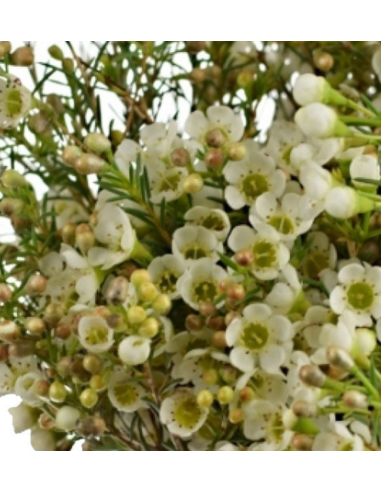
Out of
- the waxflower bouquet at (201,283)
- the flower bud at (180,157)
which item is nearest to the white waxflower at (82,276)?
the waxflower bouquet at (201,283)

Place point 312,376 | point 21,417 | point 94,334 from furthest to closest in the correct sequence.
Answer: point 21,417 < point 94,334 < point 312,376

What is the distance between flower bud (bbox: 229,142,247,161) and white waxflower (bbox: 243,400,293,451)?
189 mm

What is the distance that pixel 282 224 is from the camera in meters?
0.83

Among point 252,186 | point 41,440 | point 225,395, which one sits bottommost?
point 41,440

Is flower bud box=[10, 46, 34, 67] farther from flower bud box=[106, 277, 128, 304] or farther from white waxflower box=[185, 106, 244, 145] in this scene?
flower bud box=[106, 277, 128, 304]

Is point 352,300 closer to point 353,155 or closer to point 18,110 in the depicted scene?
point 353,155

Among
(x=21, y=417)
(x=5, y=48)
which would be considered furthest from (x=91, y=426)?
(x=5, y=48)

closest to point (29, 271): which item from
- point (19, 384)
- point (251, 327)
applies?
point (19, 384)

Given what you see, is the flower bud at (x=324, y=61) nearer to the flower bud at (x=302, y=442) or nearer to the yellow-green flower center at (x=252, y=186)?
the yellow-green flower center at (x=252, y=186)

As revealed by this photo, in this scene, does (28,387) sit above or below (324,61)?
below

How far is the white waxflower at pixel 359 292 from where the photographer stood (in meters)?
0.80

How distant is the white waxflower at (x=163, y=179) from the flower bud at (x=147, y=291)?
0.11m

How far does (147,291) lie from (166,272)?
0.08 meters

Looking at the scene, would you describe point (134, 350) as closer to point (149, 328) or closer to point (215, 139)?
point (149, 328)
